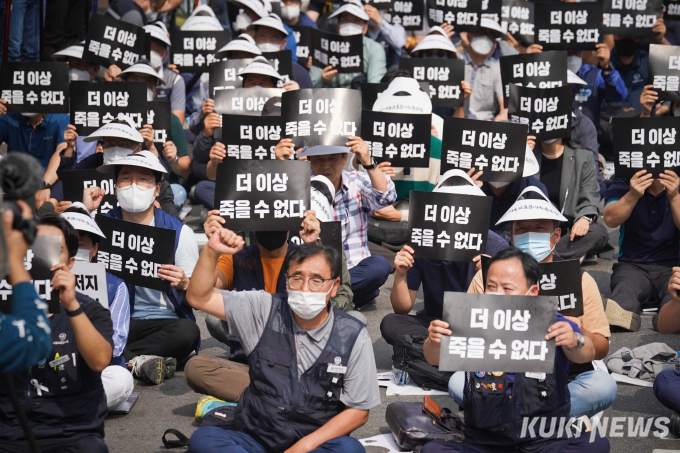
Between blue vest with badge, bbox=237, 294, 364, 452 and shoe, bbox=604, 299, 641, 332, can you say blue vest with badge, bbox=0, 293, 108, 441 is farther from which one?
shoe, bbox=604, 299, 641, 332

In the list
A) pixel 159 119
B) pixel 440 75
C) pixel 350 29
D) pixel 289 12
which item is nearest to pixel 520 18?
pixel 350 29

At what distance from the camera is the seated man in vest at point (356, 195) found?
8172 mm

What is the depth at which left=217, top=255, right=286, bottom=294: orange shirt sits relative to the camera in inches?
270

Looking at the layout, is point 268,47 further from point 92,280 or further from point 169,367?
point 92,280

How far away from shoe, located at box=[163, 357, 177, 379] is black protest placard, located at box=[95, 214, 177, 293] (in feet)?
2.41

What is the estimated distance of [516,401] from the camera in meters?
5.35

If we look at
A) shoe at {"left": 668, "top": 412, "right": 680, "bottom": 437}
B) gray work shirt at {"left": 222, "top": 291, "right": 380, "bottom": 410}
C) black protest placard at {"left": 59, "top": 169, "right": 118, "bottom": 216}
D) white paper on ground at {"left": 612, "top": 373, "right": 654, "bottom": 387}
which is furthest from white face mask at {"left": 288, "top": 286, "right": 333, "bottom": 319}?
black protest placard at {"left": 59, "top": 169, "right": 118, "bottom": 216}

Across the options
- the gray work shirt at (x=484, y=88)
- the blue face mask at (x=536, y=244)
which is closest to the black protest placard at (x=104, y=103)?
the blue face mask at (x=536, y=244)

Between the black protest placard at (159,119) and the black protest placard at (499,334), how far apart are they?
526 cm

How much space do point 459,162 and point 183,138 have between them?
356 cm

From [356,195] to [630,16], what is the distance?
242 inches

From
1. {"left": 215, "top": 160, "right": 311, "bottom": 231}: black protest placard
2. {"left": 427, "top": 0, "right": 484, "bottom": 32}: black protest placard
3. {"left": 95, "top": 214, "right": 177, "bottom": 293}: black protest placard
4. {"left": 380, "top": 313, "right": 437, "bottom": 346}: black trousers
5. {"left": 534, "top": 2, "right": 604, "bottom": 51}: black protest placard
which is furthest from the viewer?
{"left": 427, "top": 0, "right": 484, "bottom": 32}: black protest placard

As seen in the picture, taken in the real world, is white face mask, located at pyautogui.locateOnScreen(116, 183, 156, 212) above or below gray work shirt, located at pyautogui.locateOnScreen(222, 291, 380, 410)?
above

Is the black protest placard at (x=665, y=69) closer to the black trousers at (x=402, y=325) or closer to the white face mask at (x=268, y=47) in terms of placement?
the black trousers at (x=402, y=325)
